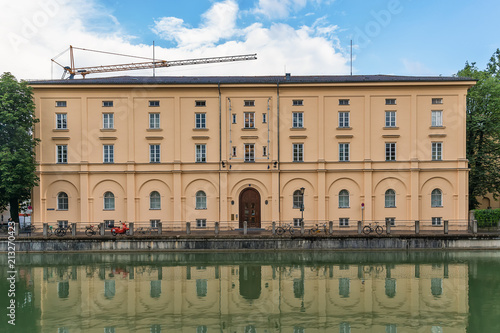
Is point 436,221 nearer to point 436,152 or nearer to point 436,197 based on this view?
point 436,197

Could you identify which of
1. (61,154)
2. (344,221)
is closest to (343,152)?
(344,221)

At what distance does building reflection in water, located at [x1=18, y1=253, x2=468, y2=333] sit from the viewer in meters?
13.8

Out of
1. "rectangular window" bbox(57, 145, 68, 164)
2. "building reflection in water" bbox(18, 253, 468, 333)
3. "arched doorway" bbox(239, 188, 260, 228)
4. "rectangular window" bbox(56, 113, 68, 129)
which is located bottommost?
"building reflection in water" bbox(18, 253, 468, 333)

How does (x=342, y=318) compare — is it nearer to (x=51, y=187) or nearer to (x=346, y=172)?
(x=346, y=172)

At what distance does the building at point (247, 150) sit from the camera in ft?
96.8

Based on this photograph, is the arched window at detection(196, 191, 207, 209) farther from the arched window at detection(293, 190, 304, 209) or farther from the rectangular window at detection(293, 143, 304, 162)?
the rectangular window at detection(293, 143, 304, 162)

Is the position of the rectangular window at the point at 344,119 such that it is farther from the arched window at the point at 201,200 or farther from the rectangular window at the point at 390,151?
the arched window at the point at 201,200

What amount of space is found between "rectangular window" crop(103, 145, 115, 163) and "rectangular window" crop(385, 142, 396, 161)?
82.8 feet

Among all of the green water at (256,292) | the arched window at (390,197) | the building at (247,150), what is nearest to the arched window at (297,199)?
the building at (247,150)

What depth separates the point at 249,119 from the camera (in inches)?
1183

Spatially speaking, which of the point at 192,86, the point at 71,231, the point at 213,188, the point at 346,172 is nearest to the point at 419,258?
the point at 346,172

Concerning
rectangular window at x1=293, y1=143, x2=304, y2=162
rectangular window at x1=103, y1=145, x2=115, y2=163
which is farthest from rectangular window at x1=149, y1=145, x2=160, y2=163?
rectangular window at x1=293, y1=143, x2=304, y2=162

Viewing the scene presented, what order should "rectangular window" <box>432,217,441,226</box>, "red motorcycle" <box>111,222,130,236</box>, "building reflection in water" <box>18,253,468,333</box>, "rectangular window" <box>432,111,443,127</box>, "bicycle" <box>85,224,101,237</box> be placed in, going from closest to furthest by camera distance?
"building reflection in water" <box>18,253,468,333</box> → "red motorcycle" <box>111,222,130,236</box> → "bicycle" <box>85,224,101,237</box> → "rectangular window" <box>432,217,441,226</box> → "rectangular window" <box>432,111,443,127</box>

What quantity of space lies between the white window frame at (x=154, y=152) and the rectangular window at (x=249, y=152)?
8091mm
